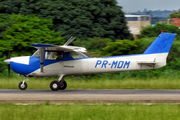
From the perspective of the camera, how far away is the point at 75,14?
881 inches

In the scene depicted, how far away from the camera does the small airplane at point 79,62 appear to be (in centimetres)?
1238

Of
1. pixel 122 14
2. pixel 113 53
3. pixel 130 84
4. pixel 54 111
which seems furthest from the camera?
pixel 122 14

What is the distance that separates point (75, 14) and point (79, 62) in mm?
10460

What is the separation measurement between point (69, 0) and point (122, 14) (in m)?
4.84

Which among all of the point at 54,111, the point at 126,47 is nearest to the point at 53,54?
the point at 54,111

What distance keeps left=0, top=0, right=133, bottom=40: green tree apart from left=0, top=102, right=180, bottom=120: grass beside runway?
1368 cm

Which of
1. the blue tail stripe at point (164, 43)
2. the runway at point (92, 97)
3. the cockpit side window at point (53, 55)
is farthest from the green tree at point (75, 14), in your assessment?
the runway at point (92, 97)

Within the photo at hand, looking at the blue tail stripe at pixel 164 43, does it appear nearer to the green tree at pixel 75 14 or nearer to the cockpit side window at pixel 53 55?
the cockpit side window at pixel 53 55

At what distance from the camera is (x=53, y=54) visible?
1259cm

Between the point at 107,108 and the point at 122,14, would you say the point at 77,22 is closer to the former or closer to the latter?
the point at 122,14

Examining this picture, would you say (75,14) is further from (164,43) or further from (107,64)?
(164,43)

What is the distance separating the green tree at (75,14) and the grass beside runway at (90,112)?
1368 cm

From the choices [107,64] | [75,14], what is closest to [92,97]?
[107,64]

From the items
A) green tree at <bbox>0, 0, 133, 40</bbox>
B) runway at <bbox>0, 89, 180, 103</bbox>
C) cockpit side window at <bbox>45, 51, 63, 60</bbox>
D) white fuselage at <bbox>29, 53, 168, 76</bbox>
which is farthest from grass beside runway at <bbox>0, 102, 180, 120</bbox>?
green tree at <bbox>0, 0, 133, 40</bbox>
